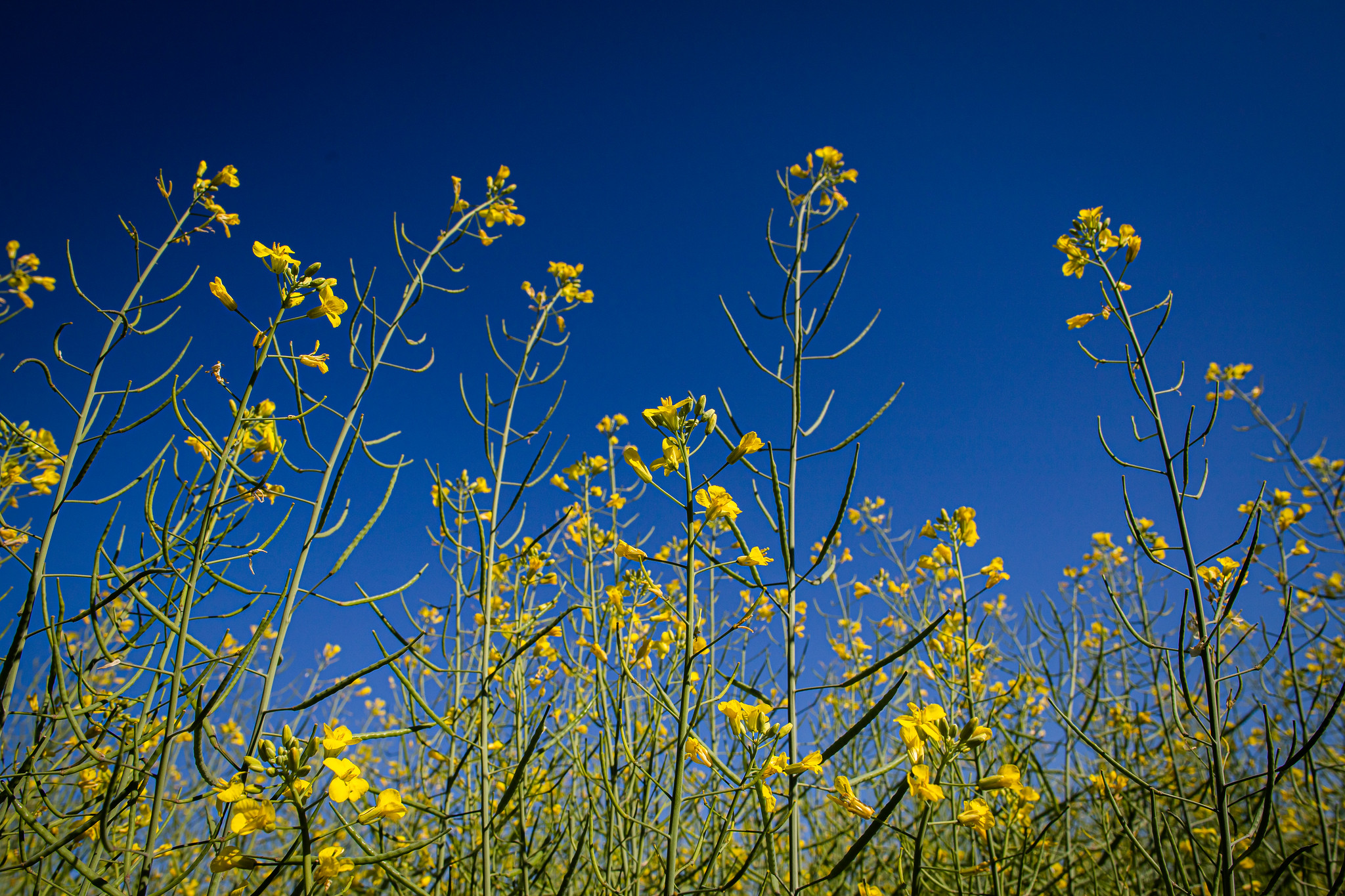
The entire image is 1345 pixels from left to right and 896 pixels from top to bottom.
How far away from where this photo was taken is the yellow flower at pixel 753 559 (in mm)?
1397

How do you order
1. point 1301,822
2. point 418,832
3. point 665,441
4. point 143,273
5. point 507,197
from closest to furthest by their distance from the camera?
point 665,441 → point 143,273 → point 507,197 → point 418,832 → point 1301,822

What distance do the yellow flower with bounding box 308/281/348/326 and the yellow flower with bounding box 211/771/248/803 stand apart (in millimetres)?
1058

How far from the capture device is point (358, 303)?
5.24 feet

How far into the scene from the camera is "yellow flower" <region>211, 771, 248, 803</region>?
1029mm

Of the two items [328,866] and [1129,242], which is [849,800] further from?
[1129,242]

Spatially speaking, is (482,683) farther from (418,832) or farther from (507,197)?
(418,832)

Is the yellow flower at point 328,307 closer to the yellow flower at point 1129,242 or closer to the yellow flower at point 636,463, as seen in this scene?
the yellow flower at point 636,463

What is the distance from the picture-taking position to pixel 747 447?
1.52 metres

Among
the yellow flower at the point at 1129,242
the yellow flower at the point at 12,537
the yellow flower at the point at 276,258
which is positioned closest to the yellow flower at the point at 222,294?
the yellow flower at the point at 276,258

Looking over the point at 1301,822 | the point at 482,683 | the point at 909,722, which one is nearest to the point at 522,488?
the point at 482,683

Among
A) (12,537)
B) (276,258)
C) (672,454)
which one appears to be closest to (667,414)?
(672,454)

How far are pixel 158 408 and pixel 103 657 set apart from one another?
598 mm

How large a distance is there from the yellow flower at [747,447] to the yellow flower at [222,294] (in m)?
1.31

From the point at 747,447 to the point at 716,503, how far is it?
191mm
